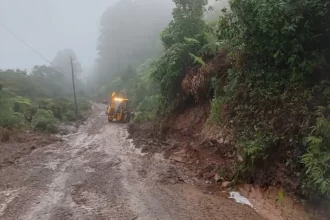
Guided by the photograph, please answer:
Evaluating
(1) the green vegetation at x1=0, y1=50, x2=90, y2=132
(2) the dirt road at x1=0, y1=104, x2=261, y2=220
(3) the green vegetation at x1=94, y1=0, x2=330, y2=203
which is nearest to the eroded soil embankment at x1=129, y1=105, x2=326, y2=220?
(3) the green vegetation at x1=94, y1=0, x2=330, y2=203

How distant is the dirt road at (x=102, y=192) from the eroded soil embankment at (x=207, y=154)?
51 centimetres

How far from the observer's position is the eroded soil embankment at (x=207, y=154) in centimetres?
671

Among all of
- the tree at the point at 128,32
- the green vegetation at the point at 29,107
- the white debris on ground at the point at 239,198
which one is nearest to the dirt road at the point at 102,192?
the white debris on ground at the point at 239,198

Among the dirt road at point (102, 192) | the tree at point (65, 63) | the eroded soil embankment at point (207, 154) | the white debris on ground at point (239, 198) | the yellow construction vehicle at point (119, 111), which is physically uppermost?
the tree at point (65, 63)

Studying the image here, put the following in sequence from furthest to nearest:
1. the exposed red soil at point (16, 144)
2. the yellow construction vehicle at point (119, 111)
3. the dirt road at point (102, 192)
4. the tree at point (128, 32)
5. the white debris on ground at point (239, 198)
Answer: the tree at point (128, 32)
the yellow construction vehicle at point (119, 111)
the exposed red soil at point (16, 144)
the white debris on ground at point (239, 198)
the dirt road at point (102, 192)

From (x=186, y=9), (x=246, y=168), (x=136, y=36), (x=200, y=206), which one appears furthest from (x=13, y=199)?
(x=136, y=36)

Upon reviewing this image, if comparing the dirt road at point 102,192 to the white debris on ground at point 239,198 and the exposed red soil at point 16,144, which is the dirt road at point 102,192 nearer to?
the white debris on ground at point 239,198

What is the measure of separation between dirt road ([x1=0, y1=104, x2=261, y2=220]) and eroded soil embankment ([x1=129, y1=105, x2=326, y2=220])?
51cm

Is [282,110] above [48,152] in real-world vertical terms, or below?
above

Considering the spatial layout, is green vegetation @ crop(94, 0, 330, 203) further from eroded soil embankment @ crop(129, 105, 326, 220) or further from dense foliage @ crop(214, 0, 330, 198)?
eroded soil embankment @ crop(129, 105, 326, 220)

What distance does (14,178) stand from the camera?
378 inches

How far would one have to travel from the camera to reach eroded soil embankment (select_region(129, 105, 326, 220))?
6.71 meters

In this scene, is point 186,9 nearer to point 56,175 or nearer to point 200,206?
point 56,175

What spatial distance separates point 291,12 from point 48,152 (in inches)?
432
